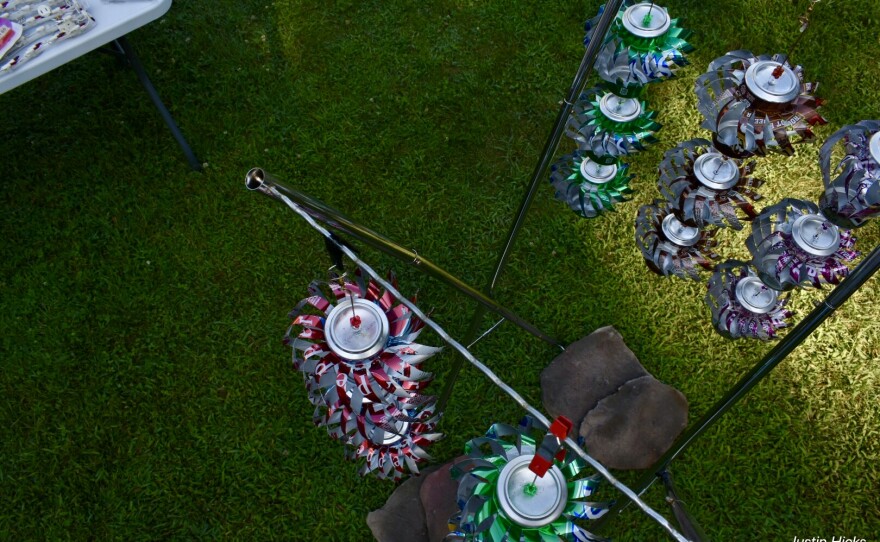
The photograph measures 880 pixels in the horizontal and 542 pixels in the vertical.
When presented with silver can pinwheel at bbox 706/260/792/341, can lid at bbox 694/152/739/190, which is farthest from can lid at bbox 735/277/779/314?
can lid at bbox 694/152/739/190

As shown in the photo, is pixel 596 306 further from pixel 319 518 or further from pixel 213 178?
pixel 213 178

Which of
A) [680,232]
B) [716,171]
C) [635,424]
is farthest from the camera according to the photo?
[635,424]

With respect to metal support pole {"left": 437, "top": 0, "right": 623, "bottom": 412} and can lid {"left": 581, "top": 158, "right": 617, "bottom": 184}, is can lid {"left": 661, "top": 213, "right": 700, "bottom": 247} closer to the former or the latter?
can lid {"left": 581, "top": 158, "right": 617, "bottom": 184}

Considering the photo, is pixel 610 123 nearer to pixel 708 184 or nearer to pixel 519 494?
pixel 708 184

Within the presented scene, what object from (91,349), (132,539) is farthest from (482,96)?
(132,539)

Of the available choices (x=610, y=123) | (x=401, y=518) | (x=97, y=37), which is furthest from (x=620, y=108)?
(x=97, y=37)

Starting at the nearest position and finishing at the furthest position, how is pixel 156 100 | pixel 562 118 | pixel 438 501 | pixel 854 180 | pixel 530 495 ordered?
pixel 530 495, pixel 854 180, pixel 562 118, pixel 438 501, pixel 156 100
